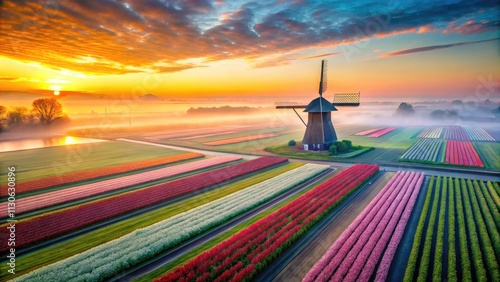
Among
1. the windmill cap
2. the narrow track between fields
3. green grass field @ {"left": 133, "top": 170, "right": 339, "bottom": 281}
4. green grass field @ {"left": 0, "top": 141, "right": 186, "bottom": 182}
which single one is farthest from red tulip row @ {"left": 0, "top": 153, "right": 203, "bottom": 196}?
the windmill cap

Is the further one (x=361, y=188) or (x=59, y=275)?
(x=361, y=188)

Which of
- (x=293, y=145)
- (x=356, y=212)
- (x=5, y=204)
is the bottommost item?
(x=5, y=204)

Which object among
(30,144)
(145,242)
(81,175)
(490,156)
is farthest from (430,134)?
(30,144)

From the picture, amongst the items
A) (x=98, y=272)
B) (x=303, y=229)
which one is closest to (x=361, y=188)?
(x=303, y=229)

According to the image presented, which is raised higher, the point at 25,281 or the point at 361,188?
the point at 361,188

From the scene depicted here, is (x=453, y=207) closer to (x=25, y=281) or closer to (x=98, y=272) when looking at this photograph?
(x=98, y=272)

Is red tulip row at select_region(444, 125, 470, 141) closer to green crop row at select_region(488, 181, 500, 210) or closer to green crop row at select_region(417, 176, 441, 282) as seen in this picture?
green crop row at select_region(488, 181, 500, 210)
